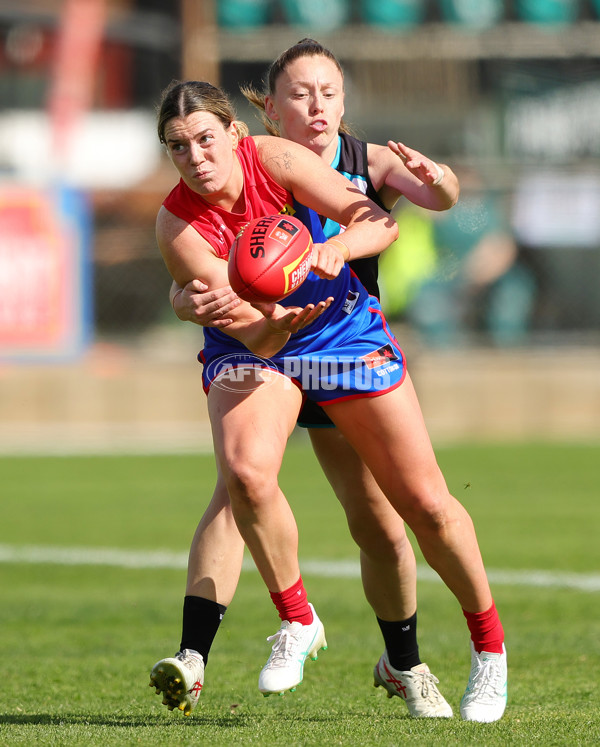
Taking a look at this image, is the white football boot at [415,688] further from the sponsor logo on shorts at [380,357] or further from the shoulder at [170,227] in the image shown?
the shoulder at [170,227]

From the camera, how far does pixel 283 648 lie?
4.29m

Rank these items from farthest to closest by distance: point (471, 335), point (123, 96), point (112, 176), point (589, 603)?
point (123, 96)
point (112, 176)
point (471, 335)
point (589, 603)

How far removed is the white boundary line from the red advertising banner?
677 centimetres

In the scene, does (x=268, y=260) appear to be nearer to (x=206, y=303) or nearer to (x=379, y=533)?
(x=206, y=303)

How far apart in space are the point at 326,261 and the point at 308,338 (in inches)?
16.7

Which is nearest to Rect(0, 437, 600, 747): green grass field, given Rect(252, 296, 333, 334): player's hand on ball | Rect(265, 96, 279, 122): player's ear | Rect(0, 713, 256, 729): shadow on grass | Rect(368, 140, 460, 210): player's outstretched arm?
Rect(0, 713, 256, 729): shadow on grass

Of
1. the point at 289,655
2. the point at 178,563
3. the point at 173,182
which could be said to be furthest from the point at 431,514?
the point at 173,182

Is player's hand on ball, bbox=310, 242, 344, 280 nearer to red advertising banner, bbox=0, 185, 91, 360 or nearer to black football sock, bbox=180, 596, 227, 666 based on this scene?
black football sock, bbox=180, 596, 227, 666

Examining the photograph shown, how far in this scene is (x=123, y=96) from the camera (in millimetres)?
19844

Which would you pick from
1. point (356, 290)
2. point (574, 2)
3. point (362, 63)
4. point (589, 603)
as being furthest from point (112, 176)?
point (356, 290)

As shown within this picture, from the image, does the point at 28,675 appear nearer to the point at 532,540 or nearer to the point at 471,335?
the point at 532,540

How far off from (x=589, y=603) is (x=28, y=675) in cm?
306

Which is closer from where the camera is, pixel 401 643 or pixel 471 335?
pixel 401 643

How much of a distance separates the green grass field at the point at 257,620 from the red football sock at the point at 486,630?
0.26 metres
